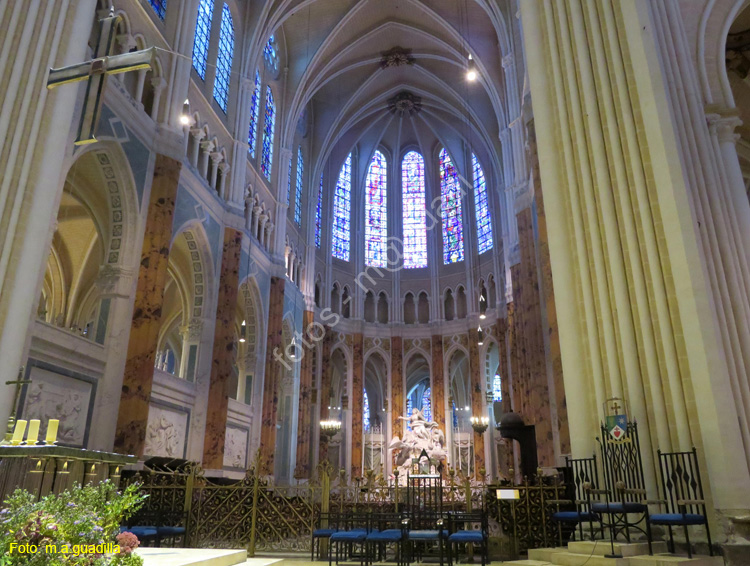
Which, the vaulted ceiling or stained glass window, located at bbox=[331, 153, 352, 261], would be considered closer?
the vaulted ceiling

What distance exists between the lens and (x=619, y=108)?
284 inches

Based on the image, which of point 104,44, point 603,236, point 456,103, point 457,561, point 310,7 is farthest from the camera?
point 456,103

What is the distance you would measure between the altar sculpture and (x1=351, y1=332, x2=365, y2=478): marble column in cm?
234

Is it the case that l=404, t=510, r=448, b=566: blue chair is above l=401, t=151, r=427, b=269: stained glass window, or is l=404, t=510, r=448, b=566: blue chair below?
below

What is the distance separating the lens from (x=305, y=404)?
2194 centimetres

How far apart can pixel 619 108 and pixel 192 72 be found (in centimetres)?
1126

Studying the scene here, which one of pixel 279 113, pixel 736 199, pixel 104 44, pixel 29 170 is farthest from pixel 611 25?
pixel 279 113

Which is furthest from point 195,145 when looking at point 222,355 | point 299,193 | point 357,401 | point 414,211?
point 414,211

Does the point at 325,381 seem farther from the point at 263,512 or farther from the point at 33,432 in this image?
the point at 33,432

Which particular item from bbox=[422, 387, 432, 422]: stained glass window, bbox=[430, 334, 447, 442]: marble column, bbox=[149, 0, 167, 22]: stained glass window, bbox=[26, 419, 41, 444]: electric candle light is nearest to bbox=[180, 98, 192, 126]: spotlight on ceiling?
bbox=[149, 0, 167, 22]: stained glass window

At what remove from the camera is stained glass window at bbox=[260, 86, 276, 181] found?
67.2 ft

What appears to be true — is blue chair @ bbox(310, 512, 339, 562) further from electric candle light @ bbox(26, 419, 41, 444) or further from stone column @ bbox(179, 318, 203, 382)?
stone column @ bbox(179, 318, 203, 382)

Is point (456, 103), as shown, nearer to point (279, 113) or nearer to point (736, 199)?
point (279, 113)

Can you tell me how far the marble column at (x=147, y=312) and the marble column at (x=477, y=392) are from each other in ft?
49.7
